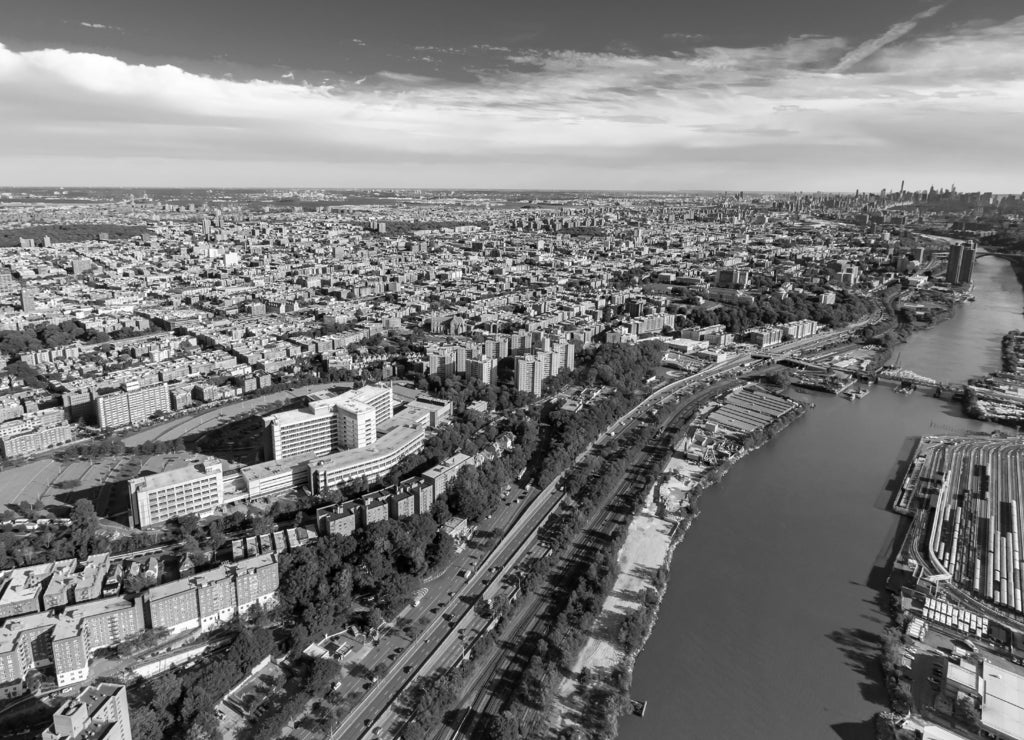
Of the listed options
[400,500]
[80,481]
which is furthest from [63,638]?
[80,481]

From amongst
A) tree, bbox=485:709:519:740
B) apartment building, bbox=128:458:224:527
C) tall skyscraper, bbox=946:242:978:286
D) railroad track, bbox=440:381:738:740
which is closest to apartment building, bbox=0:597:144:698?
apartment building, bbox=128:458:224:527

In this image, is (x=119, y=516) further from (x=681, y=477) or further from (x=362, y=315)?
(x=362, y=315)

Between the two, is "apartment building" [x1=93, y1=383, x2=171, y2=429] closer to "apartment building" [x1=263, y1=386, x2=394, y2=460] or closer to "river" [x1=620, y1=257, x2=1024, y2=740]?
"apartment building" [x1=263, y1=386, x2=394, y2=460]

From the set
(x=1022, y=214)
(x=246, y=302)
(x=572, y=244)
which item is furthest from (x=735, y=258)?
(x=1022, y=214)

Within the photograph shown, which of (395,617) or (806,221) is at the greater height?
(806,221)

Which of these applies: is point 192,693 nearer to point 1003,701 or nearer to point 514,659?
point 514,659

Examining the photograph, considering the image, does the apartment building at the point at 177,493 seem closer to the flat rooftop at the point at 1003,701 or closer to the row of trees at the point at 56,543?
the row of trees at the point at 56,543
